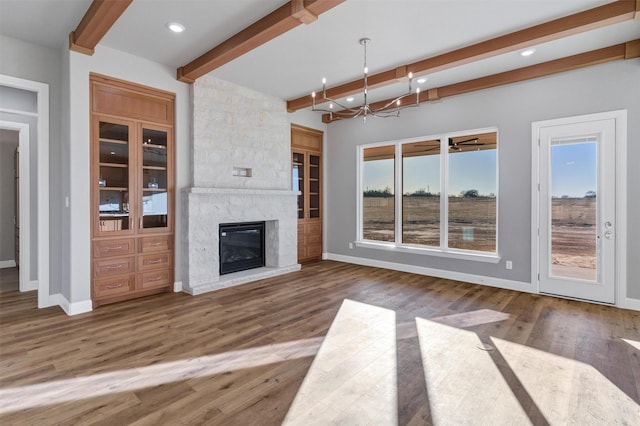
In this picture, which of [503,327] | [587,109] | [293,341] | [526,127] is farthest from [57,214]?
[587,109]

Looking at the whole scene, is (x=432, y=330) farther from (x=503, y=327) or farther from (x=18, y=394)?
(x=18, y=394)

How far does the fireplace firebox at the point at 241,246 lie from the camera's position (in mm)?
5219

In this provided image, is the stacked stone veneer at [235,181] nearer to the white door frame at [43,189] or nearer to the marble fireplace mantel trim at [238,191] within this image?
the marble fireplace mantel trim at [238,191]

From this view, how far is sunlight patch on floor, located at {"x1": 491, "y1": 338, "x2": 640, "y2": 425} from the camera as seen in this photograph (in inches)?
77.0

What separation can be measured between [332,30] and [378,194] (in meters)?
3.61

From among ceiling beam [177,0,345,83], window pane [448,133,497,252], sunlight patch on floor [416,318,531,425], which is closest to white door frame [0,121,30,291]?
ceiling beam [177,0,345,83]

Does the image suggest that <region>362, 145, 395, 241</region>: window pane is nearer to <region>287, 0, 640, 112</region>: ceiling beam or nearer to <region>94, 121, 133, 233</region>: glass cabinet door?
<region>287, 0, 640, 112</region>: ceiling beam

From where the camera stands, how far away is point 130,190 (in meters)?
4.18

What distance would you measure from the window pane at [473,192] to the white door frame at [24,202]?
6.51m

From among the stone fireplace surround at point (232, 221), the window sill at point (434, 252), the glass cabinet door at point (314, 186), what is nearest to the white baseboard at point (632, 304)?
the window sill at point (434, 252)

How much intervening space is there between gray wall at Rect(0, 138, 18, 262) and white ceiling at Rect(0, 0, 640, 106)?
12.6 ft

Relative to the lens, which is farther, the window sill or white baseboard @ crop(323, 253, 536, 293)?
the window sill

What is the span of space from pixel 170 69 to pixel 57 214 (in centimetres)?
244

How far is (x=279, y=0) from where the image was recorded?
289cm
